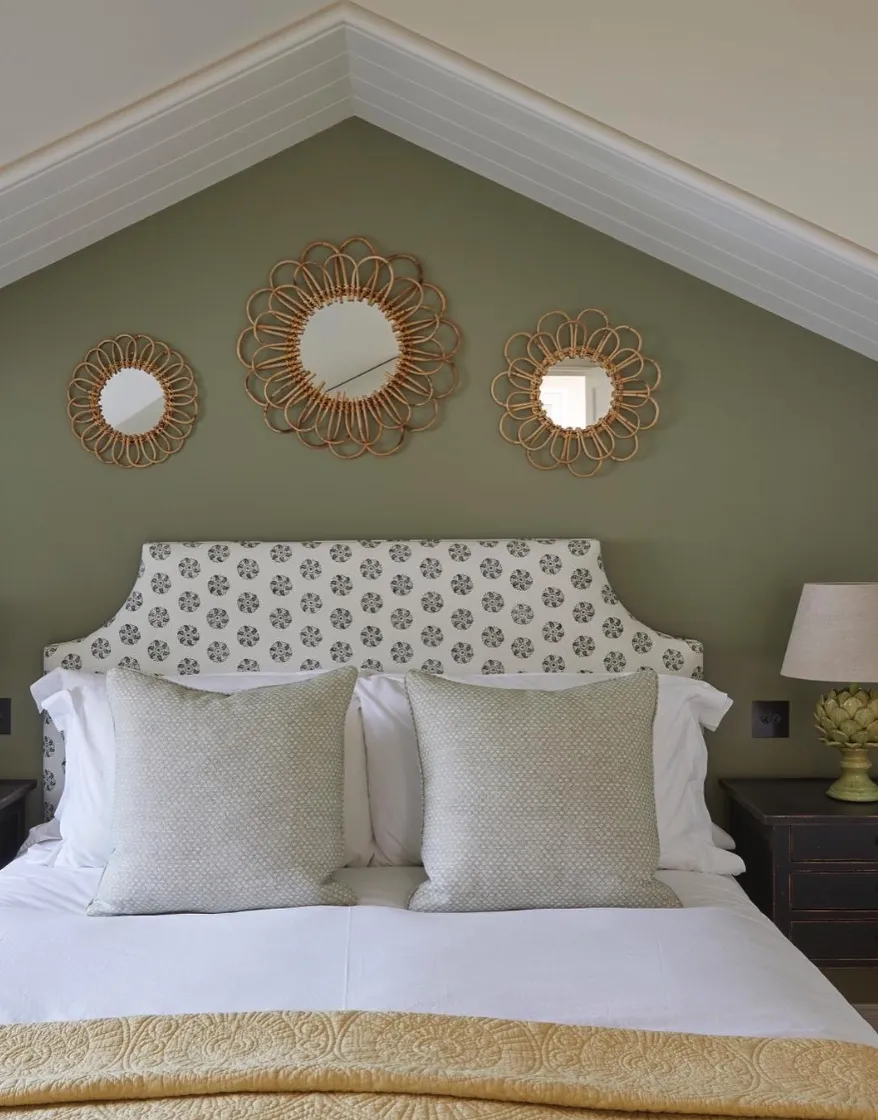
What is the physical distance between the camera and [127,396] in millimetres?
3010

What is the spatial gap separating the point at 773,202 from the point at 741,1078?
71.9 inches

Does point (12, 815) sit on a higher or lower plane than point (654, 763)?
lower

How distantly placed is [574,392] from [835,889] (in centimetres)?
150

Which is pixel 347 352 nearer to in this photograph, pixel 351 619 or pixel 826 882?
pixel 351 619

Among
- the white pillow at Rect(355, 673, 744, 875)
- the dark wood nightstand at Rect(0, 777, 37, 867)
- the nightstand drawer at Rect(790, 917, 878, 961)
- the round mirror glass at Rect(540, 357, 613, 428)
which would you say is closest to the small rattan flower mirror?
the round mirror glass at Rect(540, 357, 613, 428)

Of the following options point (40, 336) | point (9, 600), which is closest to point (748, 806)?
point (9, 600)

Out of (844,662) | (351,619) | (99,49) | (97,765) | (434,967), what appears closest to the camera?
(434,967)

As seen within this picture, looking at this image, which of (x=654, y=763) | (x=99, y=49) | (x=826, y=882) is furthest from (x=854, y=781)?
(x=99, y=49)

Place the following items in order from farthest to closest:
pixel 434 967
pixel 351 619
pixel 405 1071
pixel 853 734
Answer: pixel 351 619
pixel 853 734
pixel 434 967
pixel 405 1071

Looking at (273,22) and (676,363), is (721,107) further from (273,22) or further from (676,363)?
(273,22)

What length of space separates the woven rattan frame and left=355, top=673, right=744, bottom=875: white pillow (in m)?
0.91

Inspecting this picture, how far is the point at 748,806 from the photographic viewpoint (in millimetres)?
2738

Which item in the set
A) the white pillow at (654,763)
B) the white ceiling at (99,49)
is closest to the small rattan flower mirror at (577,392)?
the white pillow at (654,763)

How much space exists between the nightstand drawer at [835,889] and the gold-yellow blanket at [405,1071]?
1.10m
